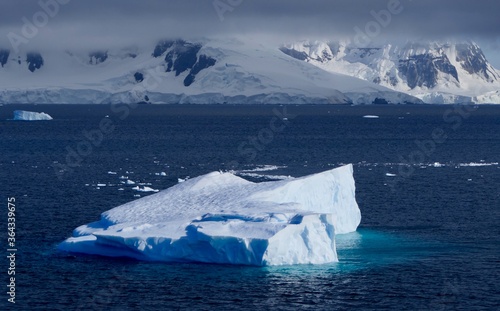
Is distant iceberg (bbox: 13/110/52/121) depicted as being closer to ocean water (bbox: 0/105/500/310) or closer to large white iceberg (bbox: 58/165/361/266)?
ocean water (bbox: 0/105/500/310)

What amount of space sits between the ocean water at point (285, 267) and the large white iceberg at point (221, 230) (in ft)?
2.37

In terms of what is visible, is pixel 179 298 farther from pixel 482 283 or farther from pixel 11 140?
pixel 11 140

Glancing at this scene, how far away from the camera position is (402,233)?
164 ft

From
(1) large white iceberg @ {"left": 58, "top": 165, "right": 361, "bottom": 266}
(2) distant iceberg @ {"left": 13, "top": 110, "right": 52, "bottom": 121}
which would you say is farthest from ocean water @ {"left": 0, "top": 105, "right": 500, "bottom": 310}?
(2) distant iceberg @ {"left": 13, "top": 110, "right": 52, "bottom": 121}

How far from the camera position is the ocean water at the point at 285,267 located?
118ft

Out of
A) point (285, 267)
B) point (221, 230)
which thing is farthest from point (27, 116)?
point (285, 267)

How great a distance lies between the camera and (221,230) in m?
41.2

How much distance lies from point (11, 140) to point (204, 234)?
92.1 m

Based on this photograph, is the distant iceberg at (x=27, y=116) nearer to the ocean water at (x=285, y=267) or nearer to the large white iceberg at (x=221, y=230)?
the ocean water at (x=285, y=267)

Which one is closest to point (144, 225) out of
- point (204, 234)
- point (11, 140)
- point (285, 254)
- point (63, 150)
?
point (204, 234)

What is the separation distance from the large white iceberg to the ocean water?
0.72 metres

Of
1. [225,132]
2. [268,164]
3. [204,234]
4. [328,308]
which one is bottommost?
[328,308]

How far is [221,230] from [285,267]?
3322mm

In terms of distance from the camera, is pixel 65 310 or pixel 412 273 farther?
pixel 412 273
